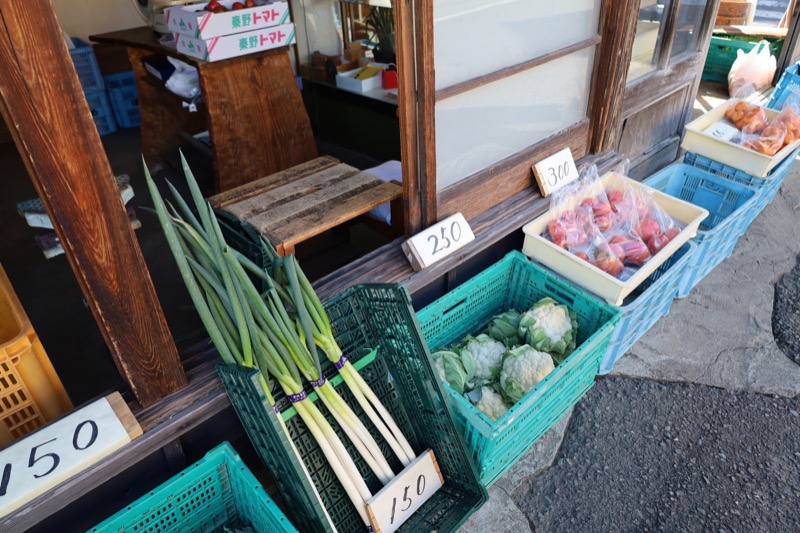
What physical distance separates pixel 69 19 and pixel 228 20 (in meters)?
3.59

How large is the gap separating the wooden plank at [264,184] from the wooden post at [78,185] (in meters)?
1.03

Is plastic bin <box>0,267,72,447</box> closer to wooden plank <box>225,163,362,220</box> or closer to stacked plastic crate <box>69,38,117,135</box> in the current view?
wooden plank <box>225,163,362,220</box>

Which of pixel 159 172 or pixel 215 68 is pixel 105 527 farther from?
pixel 159 172

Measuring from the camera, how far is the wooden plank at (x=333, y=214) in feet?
7.53

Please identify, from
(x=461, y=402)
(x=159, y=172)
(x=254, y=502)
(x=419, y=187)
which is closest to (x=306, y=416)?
(x=254, y=502)

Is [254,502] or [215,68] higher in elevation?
[215,68]

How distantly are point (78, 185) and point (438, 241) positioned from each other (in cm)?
152

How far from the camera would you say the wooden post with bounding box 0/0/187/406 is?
1.20 m

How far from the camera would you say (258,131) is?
3875 millimetres

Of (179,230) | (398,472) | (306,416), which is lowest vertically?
(398,472)

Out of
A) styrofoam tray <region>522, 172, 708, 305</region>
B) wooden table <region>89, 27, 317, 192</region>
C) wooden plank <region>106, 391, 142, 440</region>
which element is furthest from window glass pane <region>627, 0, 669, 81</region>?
wooden plank <region>106, 391, 142, 440</region>

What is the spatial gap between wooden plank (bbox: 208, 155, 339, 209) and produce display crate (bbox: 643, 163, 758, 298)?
208cm

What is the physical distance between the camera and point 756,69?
5531mm

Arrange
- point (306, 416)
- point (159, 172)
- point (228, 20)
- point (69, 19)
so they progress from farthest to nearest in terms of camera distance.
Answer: point (69, 19) → point (159, 172) → point (228, 20) → point (306, 416)
